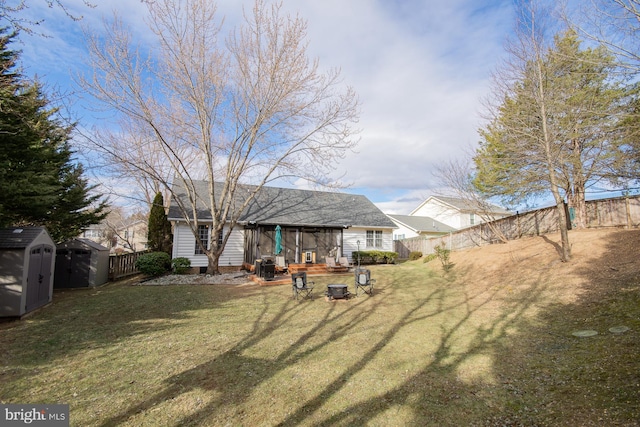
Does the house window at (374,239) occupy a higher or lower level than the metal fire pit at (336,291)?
higher

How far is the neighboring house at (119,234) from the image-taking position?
1353 inches

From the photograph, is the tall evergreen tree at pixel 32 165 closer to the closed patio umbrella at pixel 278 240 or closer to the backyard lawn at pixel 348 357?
the backyard lawn at pixel 348 357

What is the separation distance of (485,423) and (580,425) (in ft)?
3.22

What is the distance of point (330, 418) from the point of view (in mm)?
3900

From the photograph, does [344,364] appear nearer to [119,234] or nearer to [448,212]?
[119,234]

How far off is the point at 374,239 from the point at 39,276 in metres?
18.7

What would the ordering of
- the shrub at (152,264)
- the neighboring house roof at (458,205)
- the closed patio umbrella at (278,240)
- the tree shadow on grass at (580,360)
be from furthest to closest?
1. the neighboring house roof at (458,205)
2. the closed patio umbrella at (278,240)
3. the shrub at (152,264)
4. the tree shadow on grass at (580,360)

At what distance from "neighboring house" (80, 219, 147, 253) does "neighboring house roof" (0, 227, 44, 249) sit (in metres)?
22.0

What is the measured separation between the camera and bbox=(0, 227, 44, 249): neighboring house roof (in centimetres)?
837

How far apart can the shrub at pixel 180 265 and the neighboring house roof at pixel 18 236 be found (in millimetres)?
7231

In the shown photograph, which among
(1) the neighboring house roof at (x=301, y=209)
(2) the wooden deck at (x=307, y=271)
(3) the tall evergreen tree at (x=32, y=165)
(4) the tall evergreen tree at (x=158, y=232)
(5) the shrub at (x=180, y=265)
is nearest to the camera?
(3) the tall evergreen tree at (x=32, y=165)

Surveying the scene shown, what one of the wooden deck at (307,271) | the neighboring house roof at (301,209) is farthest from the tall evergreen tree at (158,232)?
the wooden deck at (307,271)

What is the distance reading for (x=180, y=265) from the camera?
1650 cm

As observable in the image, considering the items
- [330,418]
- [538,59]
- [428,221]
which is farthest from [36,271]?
[428,221]
